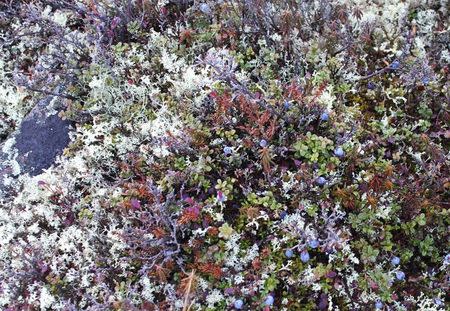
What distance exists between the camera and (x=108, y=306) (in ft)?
10.9

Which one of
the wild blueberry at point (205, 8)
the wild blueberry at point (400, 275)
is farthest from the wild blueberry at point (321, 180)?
the wild blueberry at point (205, 8)

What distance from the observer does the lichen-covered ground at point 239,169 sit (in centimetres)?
340

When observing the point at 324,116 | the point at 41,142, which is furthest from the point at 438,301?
the point at 41,142

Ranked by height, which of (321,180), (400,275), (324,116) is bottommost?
(400,275)

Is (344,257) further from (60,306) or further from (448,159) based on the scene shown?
(60,306)

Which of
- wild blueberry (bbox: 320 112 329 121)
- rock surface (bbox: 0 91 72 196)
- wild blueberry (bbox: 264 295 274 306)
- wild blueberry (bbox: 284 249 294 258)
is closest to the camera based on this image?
wild blueberry (bbox: 264 295 274 306)

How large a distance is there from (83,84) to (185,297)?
6.72 ft

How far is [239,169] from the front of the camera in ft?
11.8

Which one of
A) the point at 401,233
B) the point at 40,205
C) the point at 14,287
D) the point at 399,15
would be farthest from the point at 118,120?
the point at 399,15

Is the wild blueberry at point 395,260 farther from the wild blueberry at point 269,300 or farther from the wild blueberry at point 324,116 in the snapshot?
the wild blueberry at point 324,116

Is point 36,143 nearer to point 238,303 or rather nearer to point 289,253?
point 238,303

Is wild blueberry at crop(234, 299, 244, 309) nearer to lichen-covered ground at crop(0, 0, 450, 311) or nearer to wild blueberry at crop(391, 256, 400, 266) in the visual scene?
lichen-covered ground at crop(0, 0, 450, 311)

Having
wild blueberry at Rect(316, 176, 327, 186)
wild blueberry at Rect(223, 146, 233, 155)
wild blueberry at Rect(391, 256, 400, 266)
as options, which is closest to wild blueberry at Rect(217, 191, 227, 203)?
wild blueberry at Rect(223, 146, 233, 155)

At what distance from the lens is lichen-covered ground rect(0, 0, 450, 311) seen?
340 centimetres
